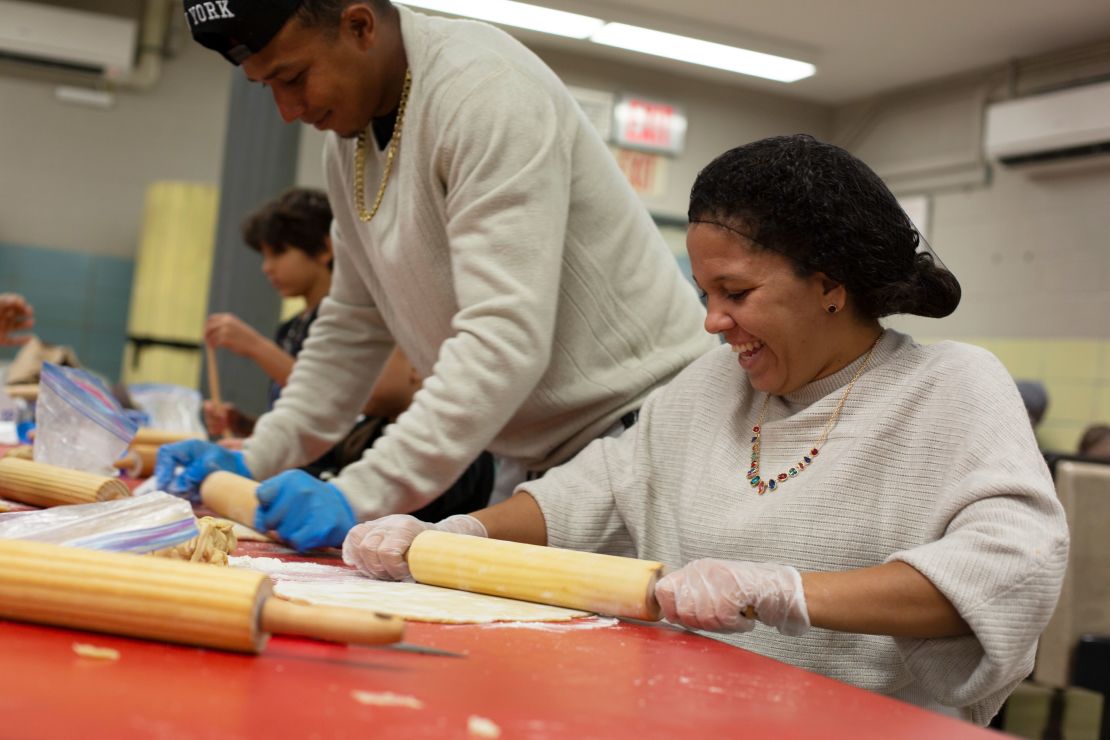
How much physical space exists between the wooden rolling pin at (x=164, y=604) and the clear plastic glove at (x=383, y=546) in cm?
43

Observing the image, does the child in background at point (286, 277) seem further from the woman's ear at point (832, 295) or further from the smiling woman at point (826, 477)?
the woman's ear at point (832, 295)

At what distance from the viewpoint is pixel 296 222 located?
3307mm

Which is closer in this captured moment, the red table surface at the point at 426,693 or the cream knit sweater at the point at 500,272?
the red table surface at the point at 426,693

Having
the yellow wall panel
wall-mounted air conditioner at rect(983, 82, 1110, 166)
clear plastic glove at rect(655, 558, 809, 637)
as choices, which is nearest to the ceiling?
wall-mounted air conditioner at rect(983, 82, 1110, 166)

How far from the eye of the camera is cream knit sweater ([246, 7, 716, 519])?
1.48 metres

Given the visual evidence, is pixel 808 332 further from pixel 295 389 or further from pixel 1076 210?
pixel 1076 210

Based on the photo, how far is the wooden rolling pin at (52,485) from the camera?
4.95 ft

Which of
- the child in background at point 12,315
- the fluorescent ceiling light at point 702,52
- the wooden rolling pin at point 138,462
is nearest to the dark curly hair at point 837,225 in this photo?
the wooden rolling pin at point 138,462

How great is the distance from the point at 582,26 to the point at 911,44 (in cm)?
182

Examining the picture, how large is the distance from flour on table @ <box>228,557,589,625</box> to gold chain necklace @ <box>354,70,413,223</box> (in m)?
0.68

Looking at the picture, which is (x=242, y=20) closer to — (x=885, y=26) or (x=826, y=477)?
(x=826, y=477)

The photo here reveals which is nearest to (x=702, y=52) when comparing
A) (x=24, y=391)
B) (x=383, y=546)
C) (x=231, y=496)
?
(x=24, y=391)

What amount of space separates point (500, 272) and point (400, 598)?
1.81 ft

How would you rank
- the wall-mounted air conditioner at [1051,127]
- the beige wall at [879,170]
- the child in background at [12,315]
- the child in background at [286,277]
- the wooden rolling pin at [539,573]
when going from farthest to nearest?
the beige wall at [879,170] → the wall-mounted air conditioner at [1051,127] → the child in background at [286,277] → the child in background at [12,315] → the wooden rolling pin at [539,573]
